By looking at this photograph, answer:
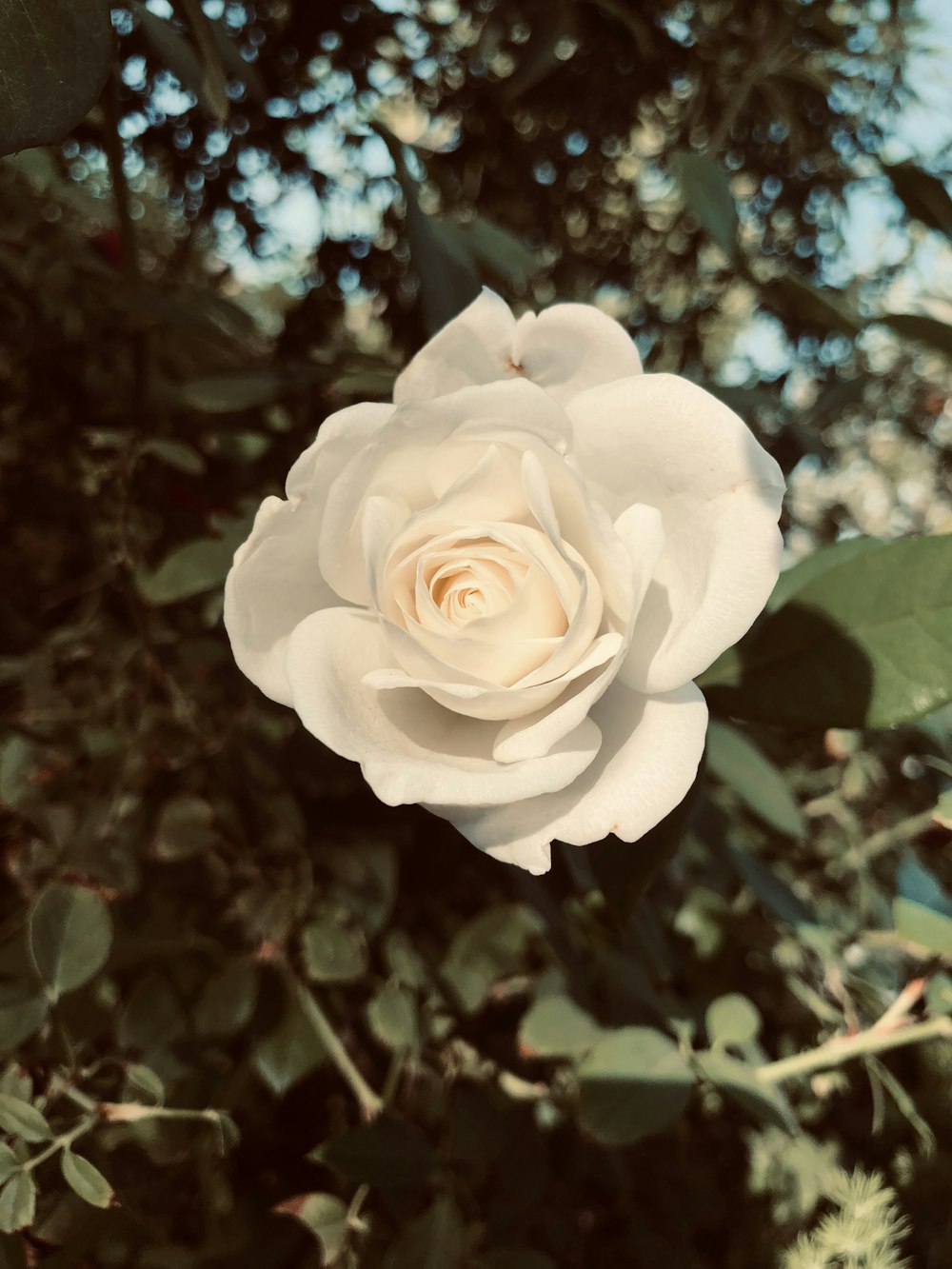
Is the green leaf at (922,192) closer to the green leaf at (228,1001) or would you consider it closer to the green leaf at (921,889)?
the green leaf at (921,889)

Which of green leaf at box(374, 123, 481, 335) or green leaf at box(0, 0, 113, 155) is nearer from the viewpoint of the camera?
green leaf at box(0, 0, 113, 155)

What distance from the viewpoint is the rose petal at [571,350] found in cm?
46

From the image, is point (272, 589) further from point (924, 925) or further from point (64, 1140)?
point (924, 925)

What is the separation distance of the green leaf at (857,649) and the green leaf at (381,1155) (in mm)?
400

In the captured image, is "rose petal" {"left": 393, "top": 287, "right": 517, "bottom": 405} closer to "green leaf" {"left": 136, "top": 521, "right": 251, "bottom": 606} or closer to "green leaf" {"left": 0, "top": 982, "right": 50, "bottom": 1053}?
"green leaf" {"left": 136, "top": 521, "right": 251, "bottom": 606}

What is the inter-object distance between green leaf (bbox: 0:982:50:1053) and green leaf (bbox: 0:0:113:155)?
0.46 metres

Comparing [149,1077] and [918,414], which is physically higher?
[149,1077]

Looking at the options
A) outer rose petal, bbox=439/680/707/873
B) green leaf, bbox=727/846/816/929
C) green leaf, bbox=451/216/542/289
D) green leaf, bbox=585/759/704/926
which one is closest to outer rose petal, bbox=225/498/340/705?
outer rose petal, bbox=439/680/707/873

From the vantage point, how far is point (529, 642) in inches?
17.1

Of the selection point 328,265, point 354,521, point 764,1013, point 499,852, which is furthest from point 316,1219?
point 328,265

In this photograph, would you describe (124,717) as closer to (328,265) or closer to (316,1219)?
(316,1219)

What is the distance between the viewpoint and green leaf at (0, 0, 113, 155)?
1.30 feet

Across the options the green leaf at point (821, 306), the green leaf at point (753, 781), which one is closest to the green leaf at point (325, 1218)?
the green leaf at point (753, 781)

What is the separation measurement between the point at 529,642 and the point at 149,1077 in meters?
0.34
